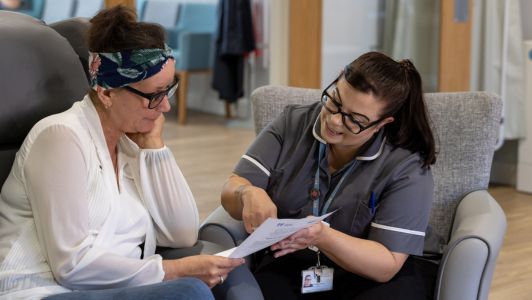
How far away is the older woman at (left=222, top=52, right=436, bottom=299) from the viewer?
1964 mm

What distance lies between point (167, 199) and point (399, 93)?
0.64 meters

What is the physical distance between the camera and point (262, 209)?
6.42 ft

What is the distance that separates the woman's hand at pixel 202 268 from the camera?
180cm

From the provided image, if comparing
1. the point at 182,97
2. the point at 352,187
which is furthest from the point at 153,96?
the point at 182,97

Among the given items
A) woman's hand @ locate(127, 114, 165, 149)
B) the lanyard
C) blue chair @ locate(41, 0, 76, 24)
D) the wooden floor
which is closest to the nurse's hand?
the lanyard

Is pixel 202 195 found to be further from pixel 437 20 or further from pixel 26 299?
pixel 26 299

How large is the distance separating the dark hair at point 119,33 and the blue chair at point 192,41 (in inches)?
193

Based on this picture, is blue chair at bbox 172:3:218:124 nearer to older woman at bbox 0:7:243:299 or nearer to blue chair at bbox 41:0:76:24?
blue chair at bbox 41:0:76:24

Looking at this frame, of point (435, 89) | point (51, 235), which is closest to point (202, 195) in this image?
point (435, 89)

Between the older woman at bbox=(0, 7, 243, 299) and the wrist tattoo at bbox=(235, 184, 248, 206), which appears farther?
the wrist tattoo at bbox=(235, 184, 248, 206)

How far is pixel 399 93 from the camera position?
79.0 inches

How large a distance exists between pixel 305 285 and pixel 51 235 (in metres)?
0.67

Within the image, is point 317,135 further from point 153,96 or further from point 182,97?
point 182,97

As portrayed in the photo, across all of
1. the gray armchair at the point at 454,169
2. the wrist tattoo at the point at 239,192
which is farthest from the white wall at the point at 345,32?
the wrist tattoo at the point at 239,192
